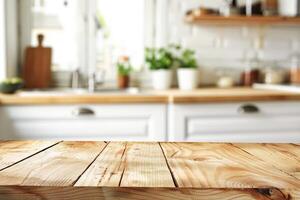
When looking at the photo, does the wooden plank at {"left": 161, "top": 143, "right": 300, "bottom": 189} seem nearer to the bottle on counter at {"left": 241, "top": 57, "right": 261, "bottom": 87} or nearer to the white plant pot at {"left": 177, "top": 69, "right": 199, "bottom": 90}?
the white plant pot at {"left": 177, "top": 69, "right": 199, "bottom": 90}

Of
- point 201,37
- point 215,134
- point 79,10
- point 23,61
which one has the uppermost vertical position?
point 79,10

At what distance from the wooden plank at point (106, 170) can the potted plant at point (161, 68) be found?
1.81 m

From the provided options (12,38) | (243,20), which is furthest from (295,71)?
(12,38)

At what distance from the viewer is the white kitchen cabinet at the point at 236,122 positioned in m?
2.15

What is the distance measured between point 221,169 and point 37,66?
7.33ft

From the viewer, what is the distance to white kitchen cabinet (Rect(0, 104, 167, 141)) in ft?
6.86

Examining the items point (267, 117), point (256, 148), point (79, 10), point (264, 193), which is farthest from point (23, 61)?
point (264, 193)

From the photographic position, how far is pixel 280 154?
0.85m

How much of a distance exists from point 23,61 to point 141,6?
0.95m

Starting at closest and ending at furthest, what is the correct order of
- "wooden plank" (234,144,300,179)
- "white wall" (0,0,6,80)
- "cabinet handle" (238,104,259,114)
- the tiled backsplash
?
1. "wooden plank" (234,144,300,179)
2. "cabinet handle" (238,104,259,114)
3. "white wall" (0,0,6,80)
4. the tiled backsplash

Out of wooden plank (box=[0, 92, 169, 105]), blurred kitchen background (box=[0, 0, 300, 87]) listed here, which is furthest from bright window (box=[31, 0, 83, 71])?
wooden plank (box=[0, 92, 169, 105])

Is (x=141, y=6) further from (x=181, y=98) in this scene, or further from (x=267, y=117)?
(x=267, y=117)

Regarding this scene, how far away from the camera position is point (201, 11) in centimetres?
267

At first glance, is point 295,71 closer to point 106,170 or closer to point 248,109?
point 248,109
